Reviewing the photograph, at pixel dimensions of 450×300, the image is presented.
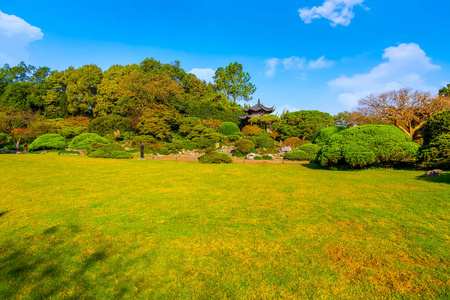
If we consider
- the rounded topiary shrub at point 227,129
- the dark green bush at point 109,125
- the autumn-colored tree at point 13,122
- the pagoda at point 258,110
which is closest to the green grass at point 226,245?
the autumn-colored tree at point 13,122

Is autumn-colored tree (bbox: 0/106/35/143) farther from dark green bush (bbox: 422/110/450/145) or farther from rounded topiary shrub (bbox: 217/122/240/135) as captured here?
dark green bush (bbox: 422/110/450/145)

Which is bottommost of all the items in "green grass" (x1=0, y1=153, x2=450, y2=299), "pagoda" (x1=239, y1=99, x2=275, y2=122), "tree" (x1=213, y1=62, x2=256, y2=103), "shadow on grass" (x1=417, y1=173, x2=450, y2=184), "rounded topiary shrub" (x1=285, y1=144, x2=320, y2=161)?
"green grass" (x1=0, y1=153, x2=450, y2=299)

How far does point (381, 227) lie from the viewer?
324cm

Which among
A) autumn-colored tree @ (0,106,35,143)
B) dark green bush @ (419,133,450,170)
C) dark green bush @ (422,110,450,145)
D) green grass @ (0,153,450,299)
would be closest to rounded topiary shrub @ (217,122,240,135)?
dark green bush @ (422,110,450,145)

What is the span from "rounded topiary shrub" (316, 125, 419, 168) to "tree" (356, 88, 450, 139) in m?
8.50

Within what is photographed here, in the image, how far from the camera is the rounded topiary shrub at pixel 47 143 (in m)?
19.0

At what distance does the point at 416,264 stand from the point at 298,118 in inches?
906

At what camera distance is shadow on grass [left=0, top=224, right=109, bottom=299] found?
76.6 inches

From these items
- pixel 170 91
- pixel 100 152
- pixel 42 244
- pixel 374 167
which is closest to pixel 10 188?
pixel 42 244

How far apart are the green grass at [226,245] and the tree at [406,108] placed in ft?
41.4

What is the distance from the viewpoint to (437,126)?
785 cm

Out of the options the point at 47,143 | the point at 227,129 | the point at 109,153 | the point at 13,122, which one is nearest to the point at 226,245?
the point at 109,153

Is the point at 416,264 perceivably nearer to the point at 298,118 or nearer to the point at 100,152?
the point at 100,152

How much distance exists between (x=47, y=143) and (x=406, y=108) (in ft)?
102
